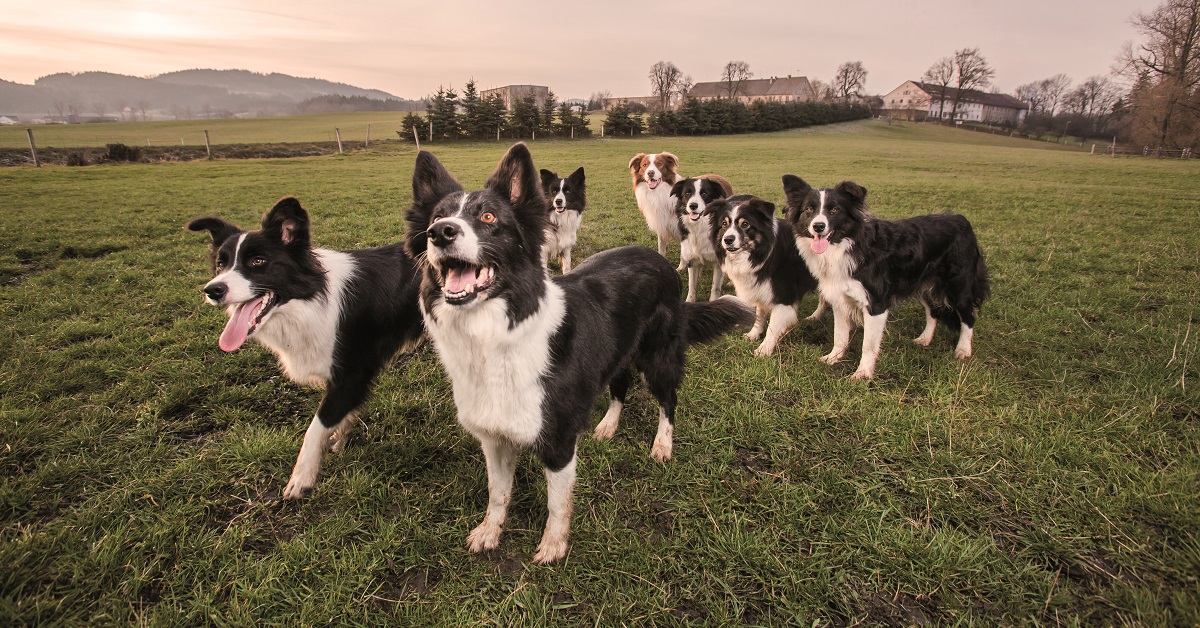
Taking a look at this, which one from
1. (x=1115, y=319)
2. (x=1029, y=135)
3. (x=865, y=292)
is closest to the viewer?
(x=865, y=292)

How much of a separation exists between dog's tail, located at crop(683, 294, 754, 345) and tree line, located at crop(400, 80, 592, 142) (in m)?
41.4

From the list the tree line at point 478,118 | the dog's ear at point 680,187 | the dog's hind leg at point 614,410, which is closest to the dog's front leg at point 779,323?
the dog's hind leg at point 614,410

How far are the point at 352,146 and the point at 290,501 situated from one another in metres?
38.3

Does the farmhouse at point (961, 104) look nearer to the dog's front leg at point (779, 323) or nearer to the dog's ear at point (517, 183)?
the dog's front leg at point (779, 323)

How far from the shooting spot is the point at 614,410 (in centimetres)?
400

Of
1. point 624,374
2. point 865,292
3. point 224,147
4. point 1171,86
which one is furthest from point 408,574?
point 1171,86

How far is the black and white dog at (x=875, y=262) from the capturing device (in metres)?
4.78

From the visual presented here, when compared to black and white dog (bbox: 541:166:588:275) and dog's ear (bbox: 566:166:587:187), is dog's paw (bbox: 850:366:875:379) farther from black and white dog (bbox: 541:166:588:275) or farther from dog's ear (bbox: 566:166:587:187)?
dog's ear (bbox: 566:166:587:187)

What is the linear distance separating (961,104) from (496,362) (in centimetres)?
11611

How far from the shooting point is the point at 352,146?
35.5 m

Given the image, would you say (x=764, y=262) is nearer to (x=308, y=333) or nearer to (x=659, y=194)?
(x=659, y=194)

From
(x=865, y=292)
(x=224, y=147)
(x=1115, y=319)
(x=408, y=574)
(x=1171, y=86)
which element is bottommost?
(x=408, y=574)

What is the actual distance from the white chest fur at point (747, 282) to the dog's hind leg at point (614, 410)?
2.26 m

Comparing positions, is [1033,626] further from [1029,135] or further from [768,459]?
[1029,135]
